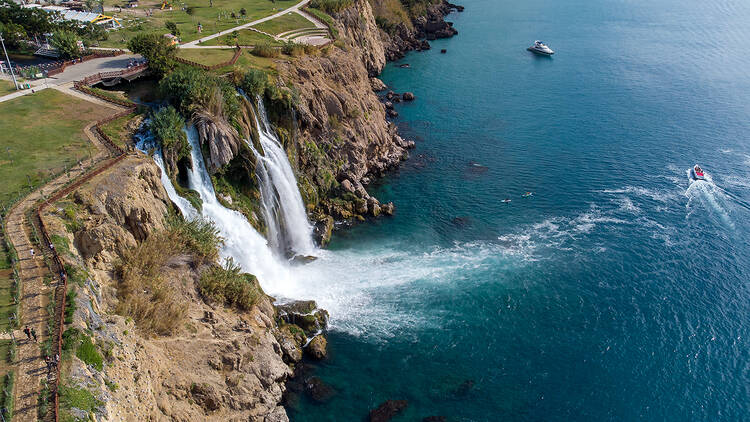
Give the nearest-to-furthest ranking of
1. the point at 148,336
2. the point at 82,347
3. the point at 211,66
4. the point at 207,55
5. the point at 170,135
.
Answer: the point at 82,347
the point at 148,336
the point at 170,135
the point at 211,66
the point at 207,55

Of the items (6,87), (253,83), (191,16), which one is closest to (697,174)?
(253,83)

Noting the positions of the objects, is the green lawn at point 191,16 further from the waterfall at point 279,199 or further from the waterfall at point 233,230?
the waterfall at point 233,230

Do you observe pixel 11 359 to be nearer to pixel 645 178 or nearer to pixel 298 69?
pixel 298 69

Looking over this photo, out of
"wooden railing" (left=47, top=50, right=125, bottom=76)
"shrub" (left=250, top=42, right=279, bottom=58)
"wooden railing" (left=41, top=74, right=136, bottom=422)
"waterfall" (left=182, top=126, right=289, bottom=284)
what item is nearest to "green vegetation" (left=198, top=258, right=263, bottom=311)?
"waterfall" (left=182, top=126, right=289, bottom=284)

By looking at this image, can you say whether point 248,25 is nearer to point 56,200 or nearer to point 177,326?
point 56,200

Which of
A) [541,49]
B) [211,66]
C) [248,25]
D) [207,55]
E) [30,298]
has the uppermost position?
[248,25]

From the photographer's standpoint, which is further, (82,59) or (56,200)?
(82,59)
